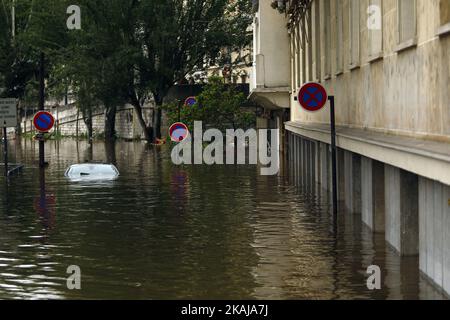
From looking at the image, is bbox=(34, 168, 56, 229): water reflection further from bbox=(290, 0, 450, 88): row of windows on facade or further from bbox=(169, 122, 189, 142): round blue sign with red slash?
bbox=(169, 122, 189, 142): round blue sign with red slash

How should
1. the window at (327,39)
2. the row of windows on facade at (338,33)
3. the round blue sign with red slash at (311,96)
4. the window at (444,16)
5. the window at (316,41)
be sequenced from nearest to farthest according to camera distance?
the window at (444,16)
the row of windows on facade at (338,33)
the round blue sign with red slash at (311,96)
the window at (327,39)
the window at (316,41)

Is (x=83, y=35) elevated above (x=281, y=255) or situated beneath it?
elevated above

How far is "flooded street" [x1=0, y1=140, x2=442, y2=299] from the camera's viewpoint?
16.6 metres

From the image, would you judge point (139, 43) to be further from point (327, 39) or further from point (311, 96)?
point (311, 96)

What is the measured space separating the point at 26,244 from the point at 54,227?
304cm

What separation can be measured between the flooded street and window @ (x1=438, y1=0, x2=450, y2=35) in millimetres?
3366

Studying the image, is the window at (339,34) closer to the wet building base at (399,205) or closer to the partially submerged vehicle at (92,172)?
the wet building base at (399,205)

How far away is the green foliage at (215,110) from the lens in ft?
232

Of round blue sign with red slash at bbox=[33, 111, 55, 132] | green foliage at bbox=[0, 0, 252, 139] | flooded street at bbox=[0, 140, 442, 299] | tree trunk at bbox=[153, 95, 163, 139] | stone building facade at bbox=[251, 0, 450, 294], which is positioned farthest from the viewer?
tree trunk at bbox=[153, 95, 163, 139]

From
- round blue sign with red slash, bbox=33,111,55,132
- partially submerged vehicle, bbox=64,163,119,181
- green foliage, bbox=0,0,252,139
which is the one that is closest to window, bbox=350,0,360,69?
round blue sign with red slash, bbox=33,111,55,132

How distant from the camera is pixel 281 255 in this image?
20.3m

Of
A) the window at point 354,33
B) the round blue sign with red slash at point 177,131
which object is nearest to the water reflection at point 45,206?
the window at point 354,33
